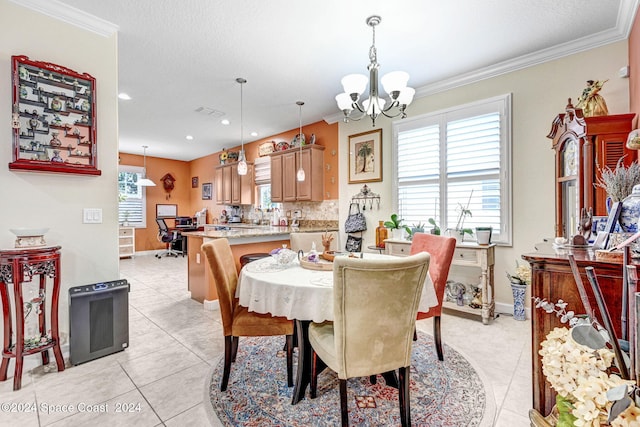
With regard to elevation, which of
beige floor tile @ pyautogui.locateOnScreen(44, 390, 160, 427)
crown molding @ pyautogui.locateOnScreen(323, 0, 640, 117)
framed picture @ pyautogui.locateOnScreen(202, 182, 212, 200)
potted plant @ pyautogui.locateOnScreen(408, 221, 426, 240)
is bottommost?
beige floor tile @ pyautogui.locateOnScreen(44, 390, 160, 427)

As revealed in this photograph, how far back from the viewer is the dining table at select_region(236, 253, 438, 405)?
1.59m

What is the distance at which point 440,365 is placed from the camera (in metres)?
2.23

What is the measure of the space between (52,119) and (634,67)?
4.59 meters

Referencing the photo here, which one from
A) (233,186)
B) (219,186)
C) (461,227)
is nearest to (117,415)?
(461,227)

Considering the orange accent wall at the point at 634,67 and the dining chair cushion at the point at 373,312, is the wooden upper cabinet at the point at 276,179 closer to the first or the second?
the dining chair cushion at the point at 373,312

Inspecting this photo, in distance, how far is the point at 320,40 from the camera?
2.72m

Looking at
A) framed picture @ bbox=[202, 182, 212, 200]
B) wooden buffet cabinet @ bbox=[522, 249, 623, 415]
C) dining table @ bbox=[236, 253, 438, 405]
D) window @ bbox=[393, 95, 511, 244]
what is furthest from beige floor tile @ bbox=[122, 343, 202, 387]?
framed picture @ bbox=[202, 182, 212, 200]

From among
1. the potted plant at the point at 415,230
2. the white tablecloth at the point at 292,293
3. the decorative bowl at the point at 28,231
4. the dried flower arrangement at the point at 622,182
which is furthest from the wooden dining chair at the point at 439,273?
the decorative bowl at the point at 28,231

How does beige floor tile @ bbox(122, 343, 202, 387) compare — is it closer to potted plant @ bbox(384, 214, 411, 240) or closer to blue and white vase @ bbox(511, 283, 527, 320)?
potted plant @ bbox(384, 214, 411, 240)

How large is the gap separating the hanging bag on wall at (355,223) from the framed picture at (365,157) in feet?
1.58

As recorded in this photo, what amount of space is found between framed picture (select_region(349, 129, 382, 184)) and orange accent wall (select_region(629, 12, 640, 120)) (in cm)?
250

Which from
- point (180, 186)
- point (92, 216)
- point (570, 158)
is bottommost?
point (92, 216)

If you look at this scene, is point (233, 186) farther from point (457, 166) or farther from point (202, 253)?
point (457, 166)

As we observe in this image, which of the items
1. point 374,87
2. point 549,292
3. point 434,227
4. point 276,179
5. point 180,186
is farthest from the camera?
point 180,186
